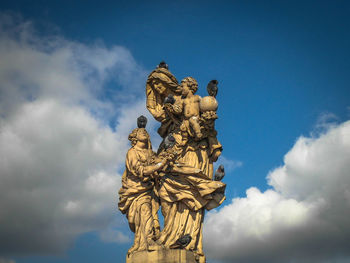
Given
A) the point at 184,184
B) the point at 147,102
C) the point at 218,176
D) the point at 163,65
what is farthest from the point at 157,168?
the point at 163,65

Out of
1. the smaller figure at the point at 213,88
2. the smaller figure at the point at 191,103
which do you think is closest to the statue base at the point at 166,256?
the smaller figure at the point at 191,103

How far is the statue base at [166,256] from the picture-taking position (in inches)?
488

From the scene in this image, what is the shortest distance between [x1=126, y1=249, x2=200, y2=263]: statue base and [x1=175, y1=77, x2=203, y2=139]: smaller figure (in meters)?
3.18

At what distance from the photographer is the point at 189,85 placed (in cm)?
1420

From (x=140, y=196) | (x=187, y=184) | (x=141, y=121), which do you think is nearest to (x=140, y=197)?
(x=140, y=196)

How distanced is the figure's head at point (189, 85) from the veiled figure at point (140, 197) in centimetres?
211

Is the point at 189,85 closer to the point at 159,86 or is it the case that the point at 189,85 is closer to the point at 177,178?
the point at 159,86

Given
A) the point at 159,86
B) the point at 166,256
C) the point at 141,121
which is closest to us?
the point at 166,256

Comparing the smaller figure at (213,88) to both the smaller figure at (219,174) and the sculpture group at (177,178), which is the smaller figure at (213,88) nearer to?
the sculpture group at (177,178)

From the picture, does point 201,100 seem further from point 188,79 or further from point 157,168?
point 157,168

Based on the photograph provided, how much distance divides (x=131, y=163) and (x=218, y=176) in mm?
2475

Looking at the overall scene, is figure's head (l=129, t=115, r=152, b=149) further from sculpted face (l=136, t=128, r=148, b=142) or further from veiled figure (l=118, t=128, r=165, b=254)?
veiled figure (l=118, t=128, r=165, b=254)

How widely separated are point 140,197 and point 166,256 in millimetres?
1897

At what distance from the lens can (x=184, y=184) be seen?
13.2 metres
